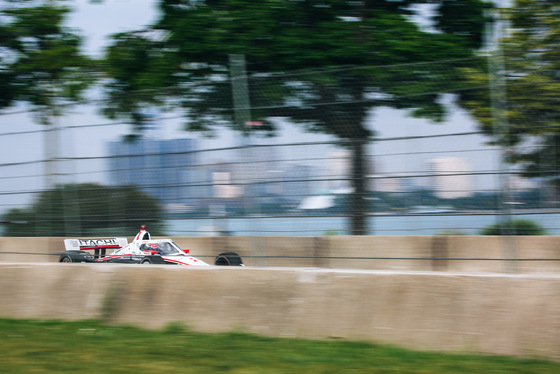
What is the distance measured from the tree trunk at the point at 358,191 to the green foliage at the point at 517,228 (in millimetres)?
1253

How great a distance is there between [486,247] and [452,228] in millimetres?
408

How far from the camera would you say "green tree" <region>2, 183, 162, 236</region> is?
794 centimetres

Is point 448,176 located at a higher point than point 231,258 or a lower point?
higher

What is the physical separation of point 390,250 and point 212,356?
326 centimetres

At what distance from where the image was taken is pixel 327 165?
711 cm

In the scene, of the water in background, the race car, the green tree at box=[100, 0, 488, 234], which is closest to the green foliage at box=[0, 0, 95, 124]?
the green tree at box=[100, 0, 488, 234]

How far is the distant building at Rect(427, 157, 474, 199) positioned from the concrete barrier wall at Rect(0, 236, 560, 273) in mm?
485

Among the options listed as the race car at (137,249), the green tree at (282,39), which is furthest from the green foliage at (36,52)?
the race car at (137,249)

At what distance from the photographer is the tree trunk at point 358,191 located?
7.05 meters

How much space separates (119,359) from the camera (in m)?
4.80

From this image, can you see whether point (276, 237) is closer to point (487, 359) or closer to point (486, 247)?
point (486, 247)

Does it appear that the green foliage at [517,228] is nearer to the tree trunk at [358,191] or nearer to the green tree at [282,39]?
the tree trunk at [358,191]

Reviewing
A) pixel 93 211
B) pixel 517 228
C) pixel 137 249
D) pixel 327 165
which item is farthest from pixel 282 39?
pixel 517 228

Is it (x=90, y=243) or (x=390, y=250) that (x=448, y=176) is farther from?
(x=90, y=243)
